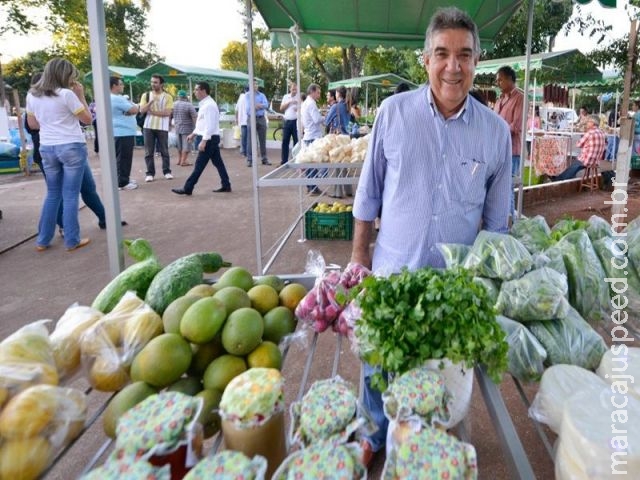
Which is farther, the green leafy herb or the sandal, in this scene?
the sandal

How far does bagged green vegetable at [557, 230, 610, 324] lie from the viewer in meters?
1.59

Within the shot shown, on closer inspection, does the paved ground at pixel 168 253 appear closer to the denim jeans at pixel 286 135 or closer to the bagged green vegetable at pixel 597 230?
the bagged green vegetable at pixel 597 230

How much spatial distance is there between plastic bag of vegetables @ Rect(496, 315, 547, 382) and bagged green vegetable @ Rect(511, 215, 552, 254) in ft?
1.91

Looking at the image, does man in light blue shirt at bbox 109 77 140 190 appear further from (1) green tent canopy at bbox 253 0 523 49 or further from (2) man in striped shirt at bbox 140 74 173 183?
(1) green tent canopy at bbox 253 0 523 49

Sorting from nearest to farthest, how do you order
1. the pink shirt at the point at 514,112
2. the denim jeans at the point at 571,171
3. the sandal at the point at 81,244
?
the sandal at the point at 81,244 → the pink shirt at the point at 514,112 → the denim jeans at the point at 571,171

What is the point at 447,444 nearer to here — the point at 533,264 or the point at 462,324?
the point at 462,324

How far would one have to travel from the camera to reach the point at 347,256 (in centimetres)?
533

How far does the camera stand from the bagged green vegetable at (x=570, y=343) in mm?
1300

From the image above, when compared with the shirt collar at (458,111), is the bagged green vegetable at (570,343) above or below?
below

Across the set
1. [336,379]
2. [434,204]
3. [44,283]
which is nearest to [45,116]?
[44,283]

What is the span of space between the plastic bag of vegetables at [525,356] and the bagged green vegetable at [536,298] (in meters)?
0.09

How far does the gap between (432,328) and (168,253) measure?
4890 mm

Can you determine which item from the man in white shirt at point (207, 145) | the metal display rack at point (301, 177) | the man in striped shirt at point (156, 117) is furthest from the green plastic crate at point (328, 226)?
the man in striped shirt at point (156, 117)

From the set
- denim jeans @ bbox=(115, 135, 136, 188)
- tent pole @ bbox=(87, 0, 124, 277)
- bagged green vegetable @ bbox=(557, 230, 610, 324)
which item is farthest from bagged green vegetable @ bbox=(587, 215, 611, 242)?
denim jeans @ bbox=(115, 135, 136, 188)
